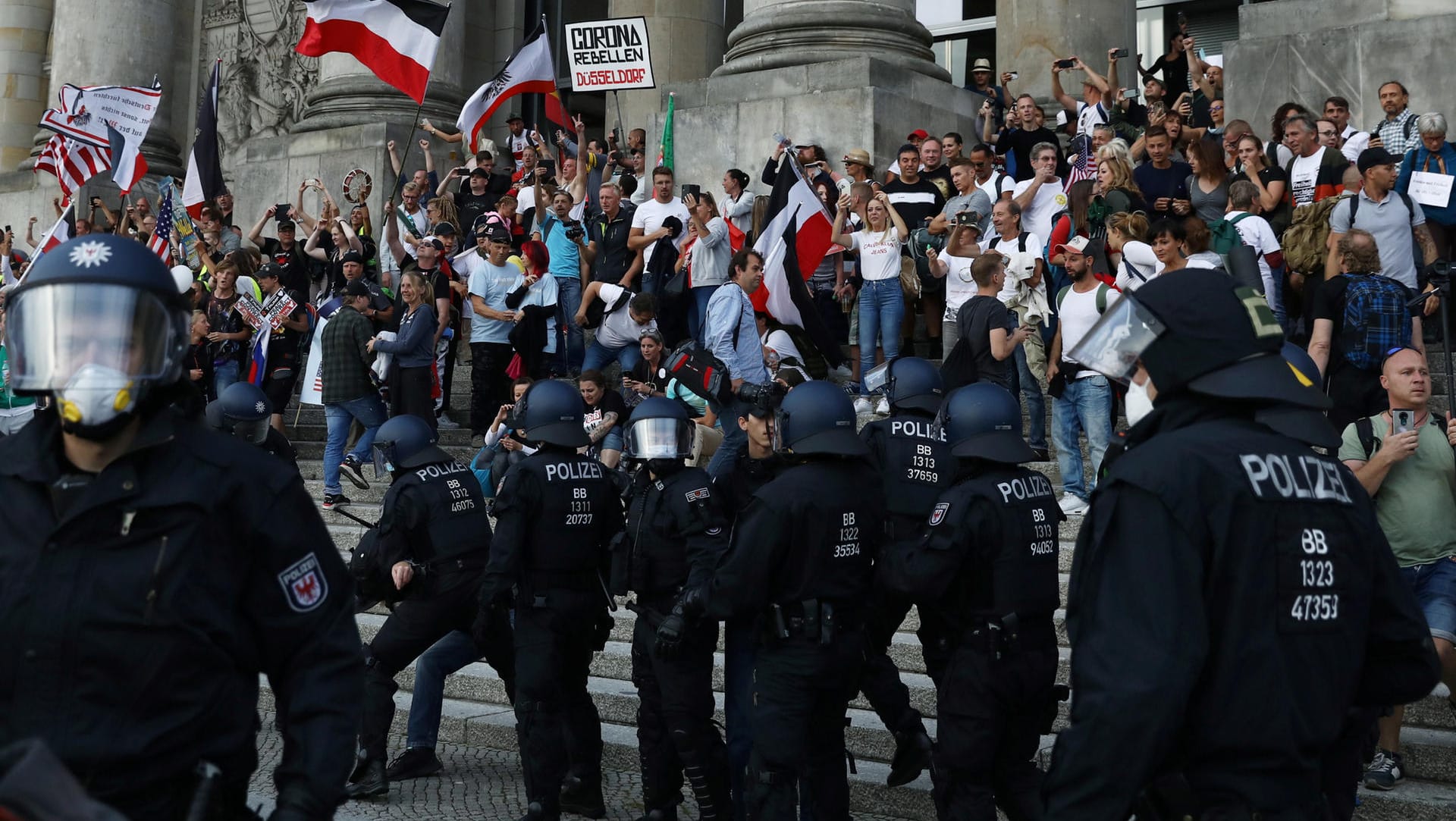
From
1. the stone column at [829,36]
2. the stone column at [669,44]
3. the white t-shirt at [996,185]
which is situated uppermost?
the stone column at [669,44]

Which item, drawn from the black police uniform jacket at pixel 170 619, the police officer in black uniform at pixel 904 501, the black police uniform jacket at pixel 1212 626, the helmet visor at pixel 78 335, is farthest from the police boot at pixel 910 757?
the helmet visor at pixel 78 335

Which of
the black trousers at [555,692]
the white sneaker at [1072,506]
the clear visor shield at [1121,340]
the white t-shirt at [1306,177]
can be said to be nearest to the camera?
the clear visor shield at [1121,340]

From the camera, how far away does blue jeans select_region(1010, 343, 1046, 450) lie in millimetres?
9789

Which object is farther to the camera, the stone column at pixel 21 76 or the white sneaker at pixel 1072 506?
the stone column at pixel 21 76

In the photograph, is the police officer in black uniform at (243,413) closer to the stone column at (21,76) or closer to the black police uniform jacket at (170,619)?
the black police uniform jacket at (170,619)

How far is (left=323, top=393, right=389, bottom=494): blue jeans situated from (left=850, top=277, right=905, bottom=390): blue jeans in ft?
12.3

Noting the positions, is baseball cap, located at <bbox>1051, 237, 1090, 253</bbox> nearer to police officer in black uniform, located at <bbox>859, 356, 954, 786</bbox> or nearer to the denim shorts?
police officer in black uniform, located at <bbox>859, 356, 954, 786</bbox>

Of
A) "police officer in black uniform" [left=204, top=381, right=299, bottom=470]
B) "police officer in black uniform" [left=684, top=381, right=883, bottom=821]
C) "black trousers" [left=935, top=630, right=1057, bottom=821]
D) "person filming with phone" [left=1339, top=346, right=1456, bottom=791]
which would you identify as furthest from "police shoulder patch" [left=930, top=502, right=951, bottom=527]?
"police officer in black uniform" [left=204, top=381, right=299, bottom=470]

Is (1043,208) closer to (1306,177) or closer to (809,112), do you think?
(1306,177)

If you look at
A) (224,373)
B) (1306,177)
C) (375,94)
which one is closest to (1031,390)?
(1306,177)

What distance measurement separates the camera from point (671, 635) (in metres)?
5.99

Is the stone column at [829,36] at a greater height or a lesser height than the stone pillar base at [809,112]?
greater

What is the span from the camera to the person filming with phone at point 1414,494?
5.92 metres

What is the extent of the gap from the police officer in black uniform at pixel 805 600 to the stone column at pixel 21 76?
21.7m
